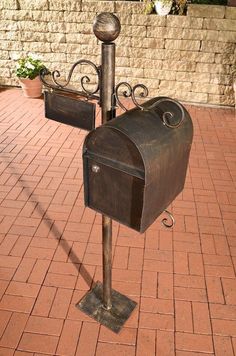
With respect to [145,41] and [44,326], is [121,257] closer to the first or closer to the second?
[44,326]

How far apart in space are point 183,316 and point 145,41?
5383 millimetres

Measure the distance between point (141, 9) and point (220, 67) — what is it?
6.08 feet

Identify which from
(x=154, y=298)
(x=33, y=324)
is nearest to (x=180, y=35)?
(x=154, y=298)

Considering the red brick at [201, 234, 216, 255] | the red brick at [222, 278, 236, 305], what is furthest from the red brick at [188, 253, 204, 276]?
the red brick at [222, 278, 236, 305]

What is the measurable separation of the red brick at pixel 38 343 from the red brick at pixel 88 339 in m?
0.19

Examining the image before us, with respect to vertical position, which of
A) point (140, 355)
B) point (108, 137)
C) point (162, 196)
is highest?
point (108, 137)

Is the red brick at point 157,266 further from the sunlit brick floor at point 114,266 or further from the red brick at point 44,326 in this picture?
the red brick at point 44,326

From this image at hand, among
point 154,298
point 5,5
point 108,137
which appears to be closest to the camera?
point 108,137

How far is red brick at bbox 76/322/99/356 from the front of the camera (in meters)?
2.46

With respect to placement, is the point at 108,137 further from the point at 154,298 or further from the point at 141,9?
the point at 141,9

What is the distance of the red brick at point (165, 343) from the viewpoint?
8.13ft

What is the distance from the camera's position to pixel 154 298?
288 cm

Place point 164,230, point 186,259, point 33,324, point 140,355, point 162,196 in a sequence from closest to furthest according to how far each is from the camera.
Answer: point 162,196
point 140,355
point 33,324
point 186,259
point 164,230

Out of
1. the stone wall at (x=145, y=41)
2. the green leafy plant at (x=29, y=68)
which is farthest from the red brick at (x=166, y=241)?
the green leafy plant at (x=29, y=68)
